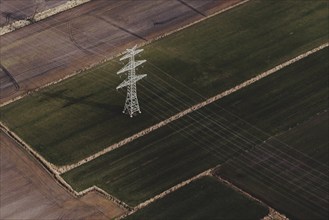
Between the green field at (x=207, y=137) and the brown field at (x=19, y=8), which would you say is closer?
the green field at (x=207, y=137)

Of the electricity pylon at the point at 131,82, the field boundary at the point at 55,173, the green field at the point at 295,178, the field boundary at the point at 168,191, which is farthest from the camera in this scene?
the electricity pylon at the point at 131,82

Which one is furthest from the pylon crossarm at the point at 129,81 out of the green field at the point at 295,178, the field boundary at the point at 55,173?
the green field at the point at 295,178

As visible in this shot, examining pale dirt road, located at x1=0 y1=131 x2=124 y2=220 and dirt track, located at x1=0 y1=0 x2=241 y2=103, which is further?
dirt track, located at x1=0 y1=0 x2=241 y2=103

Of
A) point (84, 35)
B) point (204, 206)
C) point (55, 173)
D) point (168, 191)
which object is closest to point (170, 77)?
point (84, 35)

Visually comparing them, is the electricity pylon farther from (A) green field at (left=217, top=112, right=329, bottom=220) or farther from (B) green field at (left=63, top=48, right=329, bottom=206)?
(A) green field at (left=217, top=112, right=329, bottom=220)

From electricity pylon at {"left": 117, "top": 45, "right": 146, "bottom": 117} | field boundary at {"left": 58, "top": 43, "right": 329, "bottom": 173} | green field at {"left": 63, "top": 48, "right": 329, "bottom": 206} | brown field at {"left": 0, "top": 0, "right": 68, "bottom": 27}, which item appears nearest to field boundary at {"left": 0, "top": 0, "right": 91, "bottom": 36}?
brown field at {"left": 0, "top": 0, "right": 68, "bottom": 27}

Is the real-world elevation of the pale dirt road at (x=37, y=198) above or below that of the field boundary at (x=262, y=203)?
above

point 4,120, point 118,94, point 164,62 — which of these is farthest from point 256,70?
point 4,120

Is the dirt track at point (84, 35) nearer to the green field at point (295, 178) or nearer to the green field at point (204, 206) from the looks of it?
the green field at point (204, 206)
